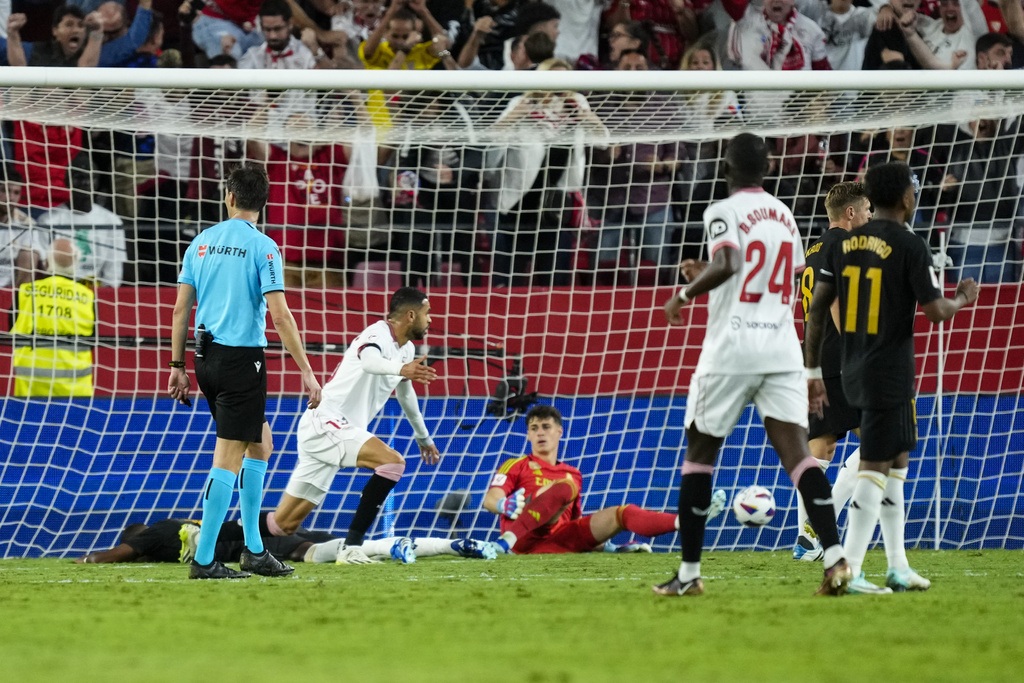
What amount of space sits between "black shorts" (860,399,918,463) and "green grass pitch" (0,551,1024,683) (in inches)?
23.3

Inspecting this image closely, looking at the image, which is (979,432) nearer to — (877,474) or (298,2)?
(877,474)

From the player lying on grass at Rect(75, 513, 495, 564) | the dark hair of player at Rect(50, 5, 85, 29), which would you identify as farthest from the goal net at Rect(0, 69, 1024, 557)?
the dark hair of player at Rect(50, 5, 85, 29)

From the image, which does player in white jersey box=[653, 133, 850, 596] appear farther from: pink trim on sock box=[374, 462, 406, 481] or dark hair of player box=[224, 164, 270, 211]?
pink trim on sock box=[374, 462, 406, 481]

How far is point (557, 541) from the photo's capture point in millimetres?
8453

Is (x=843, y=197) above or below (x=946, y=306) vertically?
above

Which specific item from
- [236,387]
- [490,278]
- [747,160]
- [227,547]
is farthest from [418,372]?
[490,278]

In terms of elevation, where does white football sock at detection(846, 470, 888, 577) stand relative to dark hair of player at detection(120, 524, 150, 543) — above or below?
above

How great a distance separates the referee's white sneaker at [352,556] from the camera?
308 inches

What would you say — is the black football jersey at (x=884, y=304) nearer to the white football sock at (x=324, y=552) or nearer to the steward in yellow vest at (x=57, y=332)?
the white football sock at (x=324, y=552)

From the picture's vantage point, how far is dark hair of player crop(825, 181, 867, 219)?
7.38 metres

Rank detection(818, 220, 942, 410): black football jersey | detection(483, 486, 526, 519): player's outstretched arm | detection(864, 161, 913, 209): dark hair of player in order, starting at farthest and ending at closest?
detection(483, 486, 526, 519): player's outstretched arm
detection(864, 161, 913, 209): dark hair of player
detection(818, 220, 942, 410): black football jersey

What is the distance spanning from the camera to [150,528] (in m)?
8.11

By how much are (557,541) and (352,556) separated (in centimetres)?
136

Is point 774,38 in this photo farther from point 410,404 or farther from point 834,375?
point 410,404
